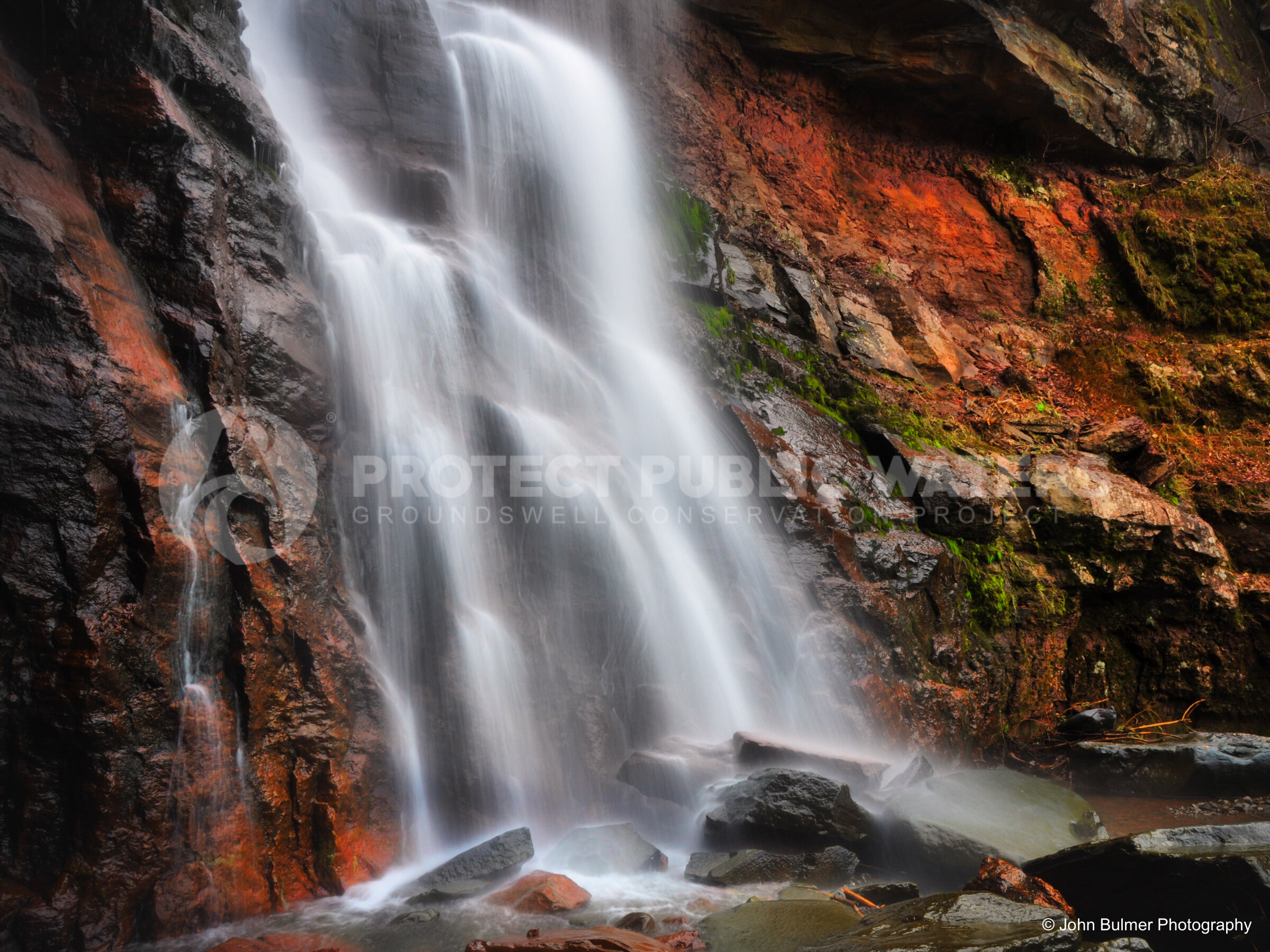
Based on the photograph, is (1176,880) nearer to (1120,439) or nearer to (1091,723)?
(1091,723)

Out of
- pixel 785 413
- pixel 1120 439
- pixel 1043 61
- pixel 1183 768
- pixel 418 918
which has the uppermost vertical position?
pixel 1043 61


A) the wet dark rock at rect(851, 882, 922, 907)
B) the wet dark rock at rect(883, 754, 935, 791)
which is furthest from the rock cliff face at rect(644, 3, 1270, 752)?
the wet dark rock at rect(851, 882, 922, 907)

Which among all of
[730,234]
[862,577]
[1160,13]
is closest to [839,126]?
[730,234]

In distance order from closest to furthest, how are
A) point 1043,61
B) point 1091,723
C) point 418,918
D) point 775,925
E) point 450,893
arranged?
point 775,925 < point 418,918 < point 450,893 < point 1091,723 < point 1043,61

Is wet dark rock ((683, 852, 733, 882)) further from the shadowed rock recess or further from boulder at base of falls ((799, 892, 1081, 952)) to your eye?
boulder at base of falls ((799, 892, 1081, 952))

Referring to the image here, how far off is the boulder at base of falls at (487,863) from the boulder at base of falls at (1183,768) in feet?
15.7

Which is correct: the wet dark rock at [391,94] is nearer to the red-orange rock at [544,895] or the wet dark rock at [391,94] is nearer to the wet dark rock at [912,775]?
the red-orange rock at [544,895]

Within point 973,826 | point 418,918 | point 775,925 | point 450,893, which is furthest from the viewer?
point 973,826

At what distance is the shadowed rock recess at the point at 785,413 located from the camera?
3820mm

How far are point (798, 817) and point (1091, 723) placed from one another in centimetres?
407

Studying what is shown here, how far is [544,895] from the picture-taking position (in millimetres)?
4090

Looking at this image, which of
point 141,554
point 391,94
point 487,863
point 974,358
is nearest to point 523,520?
point 487,863

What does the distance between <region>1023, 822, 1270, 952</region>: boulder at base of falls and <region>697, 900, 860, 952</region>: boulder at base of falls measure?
3.78 feet

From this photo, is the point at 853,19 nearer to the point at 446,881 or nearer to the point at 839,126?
the point at 839,126
